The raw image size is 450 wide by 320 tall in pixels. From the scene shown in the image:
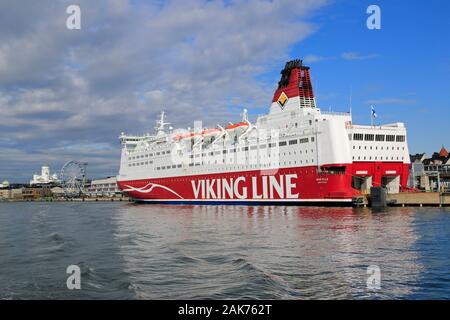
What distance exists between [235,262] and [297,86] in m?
35.7

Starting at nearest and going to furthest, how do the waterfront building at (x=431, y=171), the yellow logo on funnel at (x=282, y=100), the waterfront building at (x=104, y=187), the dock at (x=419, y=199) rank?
1. the dock at (x=419, y=199)
2. the yellow logo on funnel at (x=282, y=100)
3. the waterfront building at (x=431, y=171)
4. the waterfront building at (x=104, y=187)


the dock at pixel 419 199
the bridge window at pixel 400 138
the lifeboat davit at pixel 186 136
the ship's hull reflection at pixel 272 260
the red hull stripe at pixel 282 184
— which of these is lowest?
the ship's hull reflection at pixel 272 260

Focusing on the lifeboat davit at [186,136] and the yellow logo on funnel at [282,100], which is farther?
the lifeboat davit at [186,136]

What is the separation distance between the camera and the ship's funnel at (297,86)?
4775cm

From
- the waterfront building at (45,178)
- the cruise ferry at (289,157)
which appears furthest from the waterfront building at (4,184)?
the cruise ferry at (289,157)

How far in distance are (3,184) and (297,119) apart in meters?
179

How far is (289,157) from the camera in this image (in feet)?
141

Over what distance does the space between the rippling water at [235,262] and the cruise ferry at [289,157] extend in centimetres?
1520

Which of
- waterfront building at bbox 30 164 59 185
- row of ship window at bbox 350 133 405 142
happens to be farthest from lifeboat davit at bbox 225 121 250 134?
waterfront building at bbox 30 164 59 185

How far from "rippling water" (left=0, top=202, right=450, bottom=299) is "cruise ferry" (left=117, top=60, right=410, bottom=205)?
15197mm

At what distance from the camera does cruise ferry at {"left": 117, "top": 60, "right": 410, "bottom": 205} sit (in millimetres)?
40312

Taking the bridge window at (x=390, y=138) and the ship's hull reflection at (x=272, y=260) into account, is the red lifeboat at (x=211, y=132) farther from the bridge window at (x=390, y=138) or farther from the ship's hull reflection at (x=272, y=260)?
the ship's hull reflection at (x=272, y=260)
